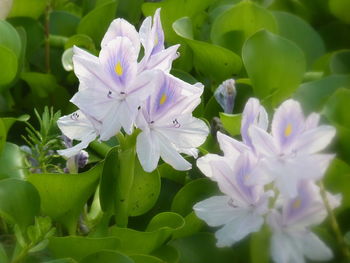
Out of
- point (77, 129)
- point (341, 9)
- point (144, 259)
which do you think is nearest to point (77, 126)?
point (77, 129)

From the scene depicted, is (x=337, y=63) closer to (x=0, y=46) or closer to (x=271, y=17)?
(x=271, y=17)

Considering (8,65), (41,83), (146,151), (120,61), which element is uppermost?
(120,61)

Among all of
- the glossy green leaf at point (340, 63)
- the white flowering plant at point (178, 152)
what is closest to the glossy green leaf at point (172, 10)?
the white flowering plant at point (178, 152)

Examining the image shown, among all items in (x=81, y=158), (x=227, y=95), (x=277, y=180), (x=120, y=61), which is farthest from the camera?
(x=227, y=95)

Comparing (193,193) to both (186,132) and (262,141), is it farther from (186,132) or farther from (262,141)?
(262,141)

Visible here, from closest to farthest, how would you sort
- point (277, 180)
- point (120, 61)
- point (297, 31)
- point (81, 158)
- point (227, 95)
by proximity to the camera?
1. point (277, 180)
2. point (120, 61)
3. point (81, 158)
4. point (227, 95)
5. point (297, 31)

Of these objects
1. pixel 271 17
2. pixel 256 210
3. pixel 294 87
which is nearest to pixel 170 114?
pixel 256 210

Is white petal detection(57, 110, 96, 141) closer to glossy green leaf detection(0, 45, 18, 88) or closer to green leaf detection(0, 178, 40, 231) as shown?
green leaf detection(0, 178, 40, 231)
